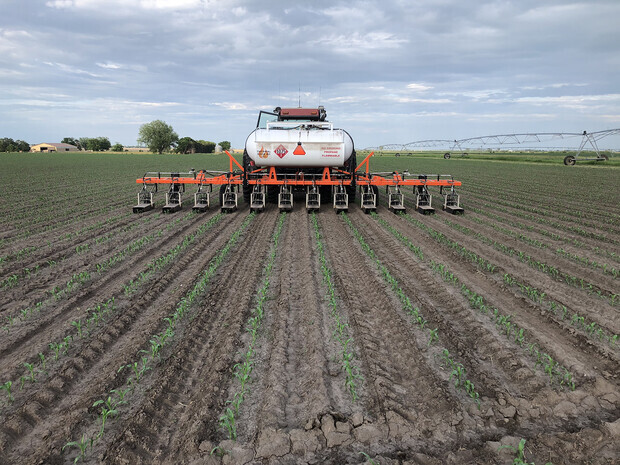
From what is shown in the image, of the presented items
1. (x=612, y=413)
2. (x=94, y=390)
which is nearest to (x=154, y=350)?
(x=94, y=390)

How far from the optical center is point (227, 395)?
354 centimetres

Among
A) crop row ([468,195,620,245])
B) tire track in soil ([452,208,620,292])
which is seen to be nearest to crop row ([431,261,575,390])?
tire track in soil ([452,208,620,292])

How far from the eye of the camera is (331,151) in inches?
484

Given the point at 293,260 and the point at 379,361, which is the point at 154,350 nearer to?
the point at 379,361

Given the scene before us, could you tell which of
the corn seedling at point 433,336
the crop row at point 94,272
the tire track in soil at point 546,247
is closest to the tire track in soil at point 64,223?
the crop row at point 94,272

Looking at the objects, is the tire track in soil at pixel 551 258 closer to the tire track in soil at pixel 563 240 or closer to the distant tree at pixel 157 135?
the tire track in soil at pixel 563 240

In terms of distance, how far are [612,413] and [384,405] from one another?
1.82 metres

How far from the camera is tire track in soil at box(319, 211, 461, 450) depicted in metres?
3.19

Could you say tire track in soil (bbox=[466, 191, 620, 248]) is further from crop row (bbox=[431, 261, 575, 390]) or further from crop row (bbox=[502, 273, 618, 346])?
crop row (bbox=[431, 261, 575, 390])

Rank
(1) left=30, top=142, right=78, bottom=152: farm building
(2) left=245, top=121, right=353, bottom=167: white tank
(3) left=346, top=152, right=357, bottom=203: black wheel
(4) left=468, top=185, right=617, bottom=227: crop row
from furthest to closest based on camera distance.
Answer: (1) left=30, top=142, right=78, bottom=152: farm building
(3) left=346, top=152, right=357, bottom=203: black wheel
(2) left=245, top=121, right=353, bottom=167: white tank
(4) left=468, top=185, right=617, bottom=227: crop row

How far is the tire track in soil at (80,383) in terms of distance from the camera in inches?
117

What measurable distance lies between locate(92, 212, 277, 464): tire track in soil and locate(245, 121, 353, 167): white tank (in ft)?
22.8

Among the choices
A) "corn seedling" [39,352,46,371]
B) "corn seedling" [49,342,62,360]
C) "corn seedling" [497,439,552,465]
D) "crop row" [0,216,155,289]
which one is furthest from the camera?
"crop row" [0,216,155,289]

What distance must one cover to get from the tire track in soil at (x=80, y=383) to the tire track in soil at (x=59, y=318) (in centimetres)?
35
